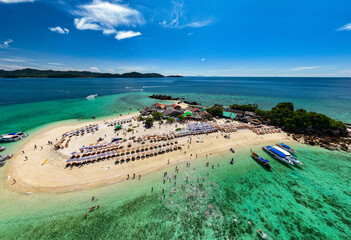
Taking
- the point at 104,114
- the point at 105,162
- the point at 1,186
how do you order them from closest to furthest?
the point at 1,186 < the point at 105,162 < the point at 104,114

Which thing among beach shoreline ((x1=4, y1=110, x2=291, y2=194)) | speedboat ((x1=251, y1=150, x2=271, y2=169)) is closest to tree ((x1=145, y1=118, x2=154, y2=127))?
beach shoreline ((x1=4, y1=110, x2=291, y2=194))

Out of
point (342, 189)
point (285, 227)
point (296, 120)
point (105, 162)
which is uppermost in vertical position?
point (296, 120)

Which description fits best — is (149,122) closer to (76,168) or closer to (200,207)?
(76,168)

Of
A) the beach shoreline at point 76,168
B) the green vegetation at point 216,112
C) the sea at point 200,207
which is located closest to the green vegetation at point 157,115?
the beach shoreline at point 76,168

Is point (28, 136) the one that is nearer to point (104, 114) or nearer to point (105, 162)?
point (104, 114)

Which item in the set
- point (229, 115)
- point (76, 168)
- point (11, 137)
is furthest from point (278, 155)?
point (11, 137)

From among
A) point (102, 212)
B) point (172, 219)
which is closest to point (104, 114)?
point (102, 212)
